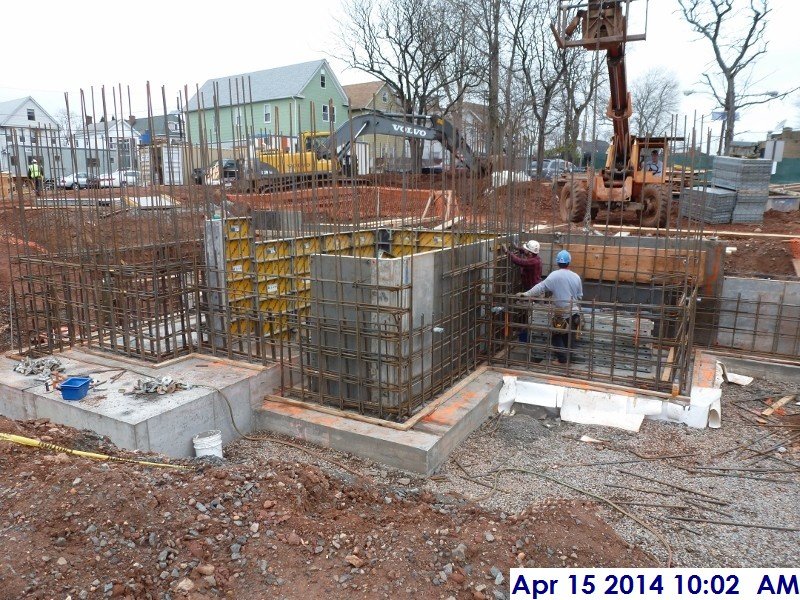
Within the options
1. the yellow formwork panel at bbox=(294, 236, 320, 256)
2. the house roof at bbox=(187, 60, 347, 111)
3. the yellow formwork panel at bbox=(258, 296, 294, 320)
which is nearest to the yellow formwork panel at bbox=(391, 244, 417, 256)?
the yellow formwork panel at bbox=(294, 236, 320, 256)

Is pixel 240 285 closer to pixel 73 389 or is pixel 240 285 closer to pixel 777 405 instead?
pixel 73 389

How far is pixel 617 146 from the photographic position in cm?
1319

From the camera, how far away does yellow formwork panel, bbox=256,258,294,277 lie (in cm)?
795

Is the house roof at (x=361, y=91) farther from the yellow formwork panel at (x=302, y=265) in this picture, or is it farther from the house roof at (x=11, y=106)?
the yellow formwork panel at (x=302, y=265)

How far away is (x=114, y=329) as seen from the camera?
7.32 m

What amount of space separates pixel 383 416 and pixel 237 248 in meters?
3.25

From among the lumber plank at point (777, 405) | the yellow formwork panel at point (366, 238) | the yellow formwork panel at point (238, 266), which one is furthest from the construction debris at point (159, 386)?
the lumber plank at point (777, 405)

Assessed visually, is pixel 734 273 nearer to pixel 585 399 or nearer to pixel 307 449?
pixel 585 399

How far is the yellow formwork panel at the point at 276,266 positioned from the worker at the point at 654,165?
9.02m

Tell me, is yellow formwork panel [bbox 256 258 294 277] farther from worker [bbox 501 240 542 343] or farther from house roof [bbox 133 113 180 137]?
worker [bbox 501 240 542 343]

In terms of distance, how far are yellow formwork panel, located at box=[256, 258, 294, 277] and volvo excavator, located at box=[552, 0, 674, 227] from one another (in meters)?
4.96

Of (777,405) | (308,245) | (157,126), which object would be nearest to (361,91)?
(157,126)

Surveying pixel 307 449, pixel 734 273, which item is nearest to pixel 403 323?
pixel 307 449

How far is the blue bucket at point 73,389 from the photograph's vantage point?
19.3 feet
